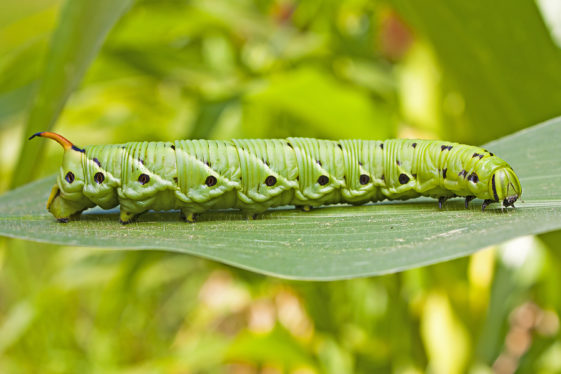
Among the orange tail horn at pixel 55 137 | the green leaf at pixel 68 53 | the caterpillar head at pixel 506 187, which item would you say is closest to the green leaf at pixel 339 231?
the caterpillar head at pixel 506 187

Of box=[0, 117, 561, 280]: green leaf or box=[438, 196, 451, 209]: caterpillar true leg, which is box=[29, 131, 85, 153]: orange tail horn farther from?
box=[438, 196, 451, 209]: caterpillar true leg

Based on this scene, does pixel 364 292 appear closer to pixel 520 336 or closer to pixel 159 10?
pixel 520 336

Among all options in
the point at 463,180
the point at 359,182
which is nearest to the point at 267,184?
the point at 359,182

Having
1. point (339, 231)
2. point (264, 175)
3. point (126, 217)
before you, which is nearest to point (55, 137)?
point (126, 217)

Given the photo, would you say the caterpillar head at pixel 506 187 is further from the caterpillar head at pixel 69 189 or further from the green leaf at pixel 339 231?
the caterpillar head at pixel 69 189

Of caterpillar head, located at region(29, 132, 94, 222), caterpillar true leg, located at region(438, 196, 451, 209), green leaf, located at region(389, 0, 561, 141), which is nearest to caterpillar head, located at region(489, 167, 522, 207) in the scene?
caterpillar true leg, located at region(438, 196, 451, 209)

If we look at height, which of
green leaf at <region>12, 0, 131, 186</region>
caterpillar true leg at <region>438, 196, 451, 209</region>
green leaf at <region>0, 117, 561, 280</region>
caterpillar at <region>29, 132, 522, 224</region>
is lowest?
green leaf at <region>0, 117, 561, 280</region>

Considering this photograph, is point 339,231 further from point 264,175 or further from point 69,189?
point 69,189

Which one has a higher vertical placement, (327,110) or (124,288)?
(327,110)
